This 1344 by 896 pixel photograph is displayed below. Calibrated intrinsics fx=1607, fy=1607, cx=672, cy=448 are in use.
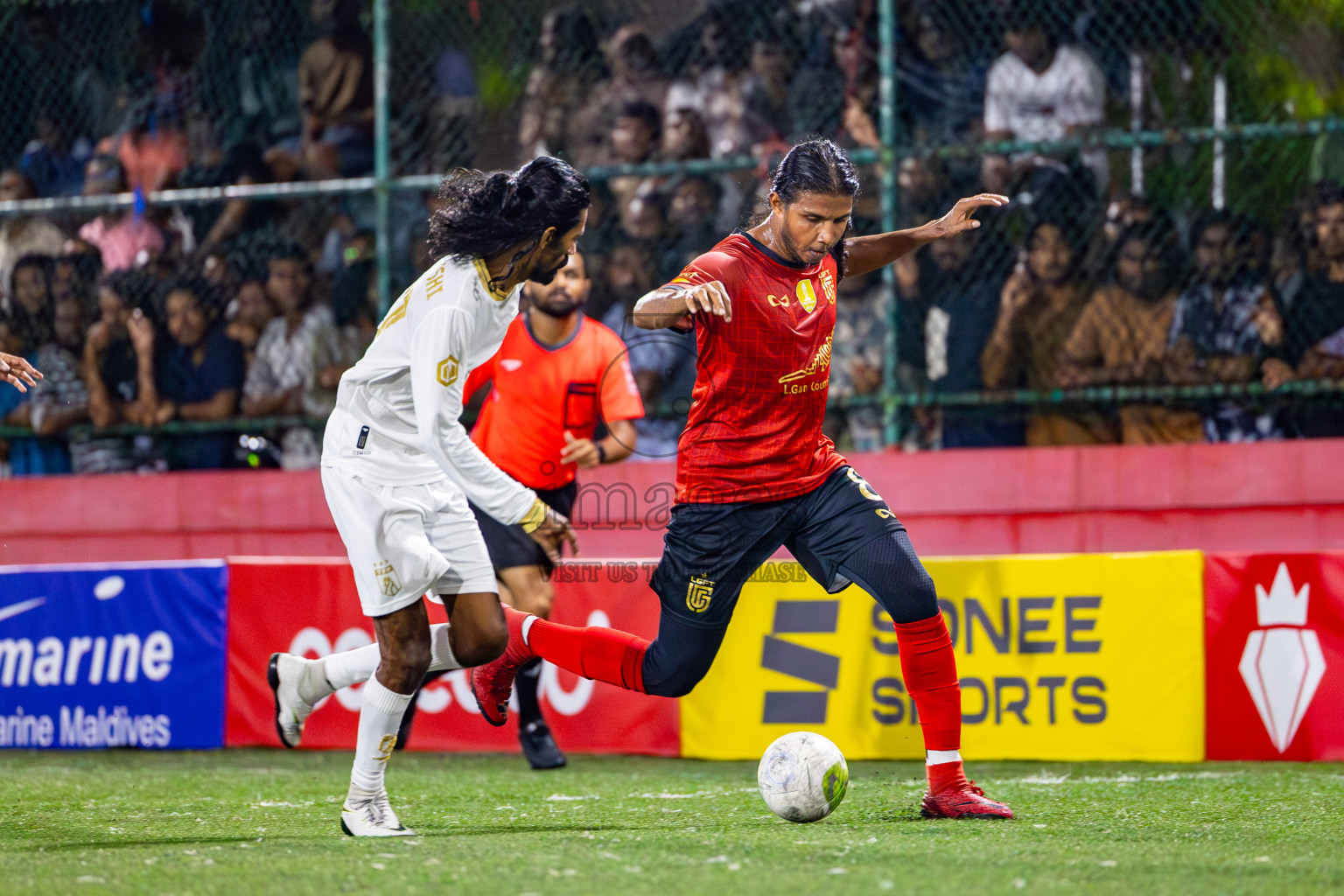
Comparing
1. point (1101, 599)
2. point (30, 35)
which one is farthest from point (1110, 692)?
point (30, 35)

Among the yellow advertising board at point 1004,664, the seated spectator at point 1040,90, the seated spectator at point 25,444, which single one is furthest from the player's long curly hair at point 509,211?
the seated spectator at point 25,444

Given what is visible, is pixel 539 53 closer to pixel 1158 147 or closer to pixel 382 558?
pixel 1158 147

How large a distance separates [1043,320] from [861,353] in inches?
38.4

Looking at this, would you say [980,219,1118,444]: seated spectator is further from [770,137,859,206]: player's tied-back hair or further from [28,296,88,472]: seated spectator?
[28,296,88,472]: seated spectator

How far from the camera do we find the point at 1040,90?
8805 millimetres

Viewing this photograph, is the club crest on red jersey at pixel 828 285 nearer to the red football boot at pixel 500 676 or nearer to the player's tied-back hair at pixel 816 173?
the player's tied-back hair at pixel 816 173

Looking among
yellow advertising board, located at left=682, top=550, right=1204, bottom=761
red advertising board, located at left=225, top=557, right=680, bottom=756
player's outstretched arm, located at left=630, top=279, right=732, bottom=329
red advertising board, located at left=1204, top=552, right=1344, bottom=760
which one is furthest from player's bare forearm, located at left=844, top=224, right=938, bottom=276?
red advertising board, located at left=225, top=557, right=680, bottom=756

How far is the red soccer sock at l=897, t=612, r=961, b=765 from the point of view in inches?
201

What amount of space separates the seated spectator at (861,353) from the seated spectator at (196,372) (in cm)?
368

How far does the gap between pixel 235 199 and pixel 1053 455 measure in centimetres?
505

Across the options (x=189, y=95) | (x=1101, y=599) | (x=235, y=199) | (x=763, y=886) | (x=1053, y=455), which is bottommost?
(x=763, y=886)

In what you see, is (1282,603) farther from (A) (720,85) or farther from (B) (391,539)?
(A) (720,85)

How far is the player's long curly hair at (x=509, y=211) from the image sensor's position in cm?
489

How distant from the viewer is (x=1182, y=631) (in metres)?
7.24
